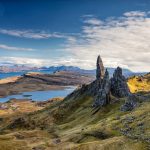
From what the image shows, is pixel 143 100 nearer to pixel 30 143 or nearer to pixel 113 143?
pixel 30 143

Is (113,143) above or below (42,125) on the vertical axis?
above

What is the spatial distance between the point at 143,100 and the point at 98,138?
55.9 metres

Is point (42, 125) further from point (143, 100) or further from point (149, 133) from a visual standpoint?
point (149, 133)

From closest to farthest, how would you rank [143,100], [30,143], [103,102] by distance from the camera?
[30,143], [143,100], [103,102]

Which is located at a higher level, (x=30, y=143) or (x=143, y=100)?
(x=143, y=100)

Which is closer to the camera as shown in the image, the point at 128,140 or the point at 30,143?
the point at 128,140

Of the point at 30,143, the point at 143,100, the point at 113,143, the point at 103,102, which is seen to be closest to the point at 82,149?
the point at 113,143

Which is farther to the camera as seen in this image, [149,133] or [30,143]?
[30,143]

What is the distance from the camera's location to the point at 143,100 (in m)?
162

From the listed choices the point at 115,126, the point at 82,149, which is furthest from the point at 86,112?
the point at 82,149

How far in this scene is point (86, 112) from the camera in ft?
645

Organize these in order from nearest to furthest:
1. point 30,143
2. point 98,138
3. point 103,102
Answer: point 98,138 → point 30,143 → point 103,102

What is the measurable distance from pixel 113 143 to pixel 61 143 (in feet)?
119

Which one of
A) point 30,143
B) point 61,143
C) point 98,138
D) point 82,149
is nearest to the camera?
point 82,149
